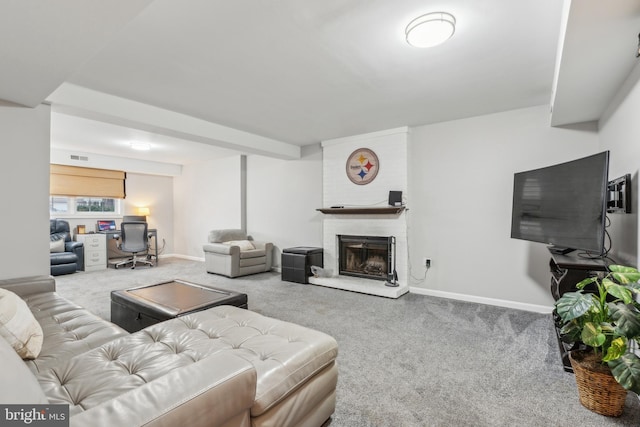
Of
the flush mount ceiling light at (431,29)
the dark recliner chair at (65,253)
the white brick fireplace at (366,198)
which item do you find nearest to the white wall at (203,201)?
the dark recliner chair at (65,253)

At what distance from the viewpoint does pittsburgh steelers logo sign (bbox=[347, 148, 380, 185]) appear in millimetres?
4601

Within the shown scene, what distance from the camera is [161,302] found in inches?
101

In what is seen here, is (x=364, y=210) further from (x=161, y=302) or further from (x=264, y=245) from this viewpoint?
(x=161, y=302)

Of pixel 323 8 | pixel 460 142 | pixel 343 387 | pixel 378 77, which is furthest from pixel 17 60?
pixel 460 142

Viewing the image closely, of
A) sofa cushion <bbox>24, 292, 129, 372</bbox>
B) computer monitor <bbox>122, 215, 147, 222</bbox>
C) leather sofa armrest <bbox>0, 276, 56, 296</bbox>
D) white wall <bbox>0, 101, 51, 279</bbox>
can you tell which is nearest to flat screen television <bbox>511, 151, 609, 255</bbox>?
sofa cushion <bbox>24, 292, 129, 372</bbox>

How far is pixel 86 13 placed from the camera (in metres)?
1.40

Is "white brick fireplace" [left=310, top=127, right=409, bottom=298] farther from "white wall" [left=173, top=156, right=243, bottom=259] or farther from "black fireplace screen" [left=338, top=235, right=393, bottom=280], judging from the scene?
"white wall" [left=173, top=156, right=243, bottom=259]

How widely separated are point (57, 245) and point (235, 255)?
3.50 meters

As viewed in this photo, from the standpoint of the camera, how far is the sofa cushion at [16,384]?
0.69 m

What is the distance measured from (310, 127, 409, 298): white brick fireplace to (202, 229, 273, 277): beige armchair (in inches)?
50.9

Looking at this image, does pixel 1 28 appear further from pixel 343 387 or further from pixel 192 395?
pixel 343 387

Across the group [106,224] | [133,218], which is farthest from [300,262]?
[106,224]

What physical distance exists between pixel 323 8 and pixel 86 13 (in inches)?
48.0
